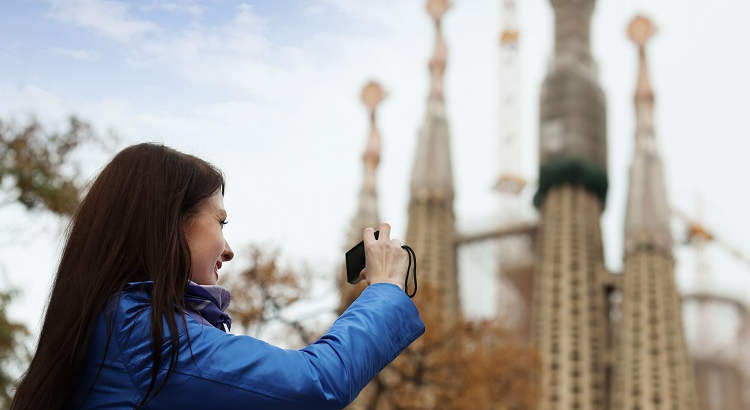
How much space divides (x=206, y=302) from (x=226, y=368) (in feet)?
0.81

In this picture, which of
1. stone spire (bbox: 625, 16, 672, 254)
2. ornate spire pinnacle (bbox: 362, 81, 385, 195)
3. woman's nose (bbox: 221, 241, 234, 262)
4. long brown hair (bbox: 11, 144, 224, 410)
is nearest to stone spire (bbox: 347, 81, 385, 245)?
ornate spire pinnacle (bbox: 362, 81, 385, 195)

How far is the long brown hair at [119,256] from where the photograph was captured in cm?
188

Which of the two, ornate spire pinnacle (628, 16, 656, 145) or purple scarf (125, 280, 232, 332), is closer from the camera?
purple scarf (125, 280, 232, 332)

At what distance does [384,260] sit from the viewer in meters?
2.10

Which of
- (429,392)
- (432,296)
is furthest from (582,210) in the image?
(429,392)

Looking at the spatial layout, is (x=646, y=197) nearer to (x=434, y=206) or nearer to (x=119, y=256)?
(x=434, y=206)

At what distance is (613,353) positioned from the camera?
4334cm

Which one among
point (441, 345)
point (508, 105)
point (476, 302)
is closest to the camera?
point (441, 345)

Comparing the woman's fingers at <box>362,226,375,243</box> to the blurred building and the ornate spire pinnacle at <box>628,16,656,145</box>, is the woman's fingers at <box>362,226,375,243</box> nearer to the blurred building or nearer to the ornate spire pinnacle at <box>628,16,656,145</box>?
the blurred building

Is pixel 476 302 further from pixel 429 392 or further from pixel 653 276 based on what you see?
pixel 429 392

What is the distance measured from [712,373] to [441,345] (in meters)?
52.0

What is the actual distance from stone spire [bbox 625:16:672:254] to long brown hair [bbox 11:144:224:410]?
42.2 m

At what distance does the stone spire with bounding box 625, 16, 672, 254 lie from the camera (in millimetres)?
42938

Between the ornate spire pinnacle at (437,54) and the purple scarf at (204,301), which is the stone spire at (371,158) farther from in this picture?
the purple scarf at (204,301)
